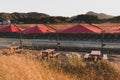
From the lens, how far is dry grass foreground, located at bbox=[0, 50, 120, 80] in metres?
4.93

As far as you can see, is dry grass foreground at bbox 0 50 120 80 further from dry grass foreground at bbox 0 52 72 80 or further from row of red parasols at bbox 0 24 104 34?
row of red parasols at bbox 0 24 104 34

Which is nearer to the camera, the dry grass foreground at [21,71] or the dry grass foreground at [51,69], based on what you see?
the dry grass foreground at [21,71]

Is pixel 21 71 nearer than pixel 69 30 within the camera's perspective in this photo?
Yes

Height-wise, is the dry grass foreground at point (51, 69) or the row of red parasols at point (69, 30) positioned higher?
the dry grass foreground at point (51, 69)

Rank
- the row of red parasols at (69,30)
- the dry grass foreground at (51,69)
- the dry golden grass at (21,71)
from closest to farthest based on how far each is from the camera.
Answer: the dry golden grass at (21,71) < the dry grass foreground at (51,69) < the row of red parasols at (69,30)

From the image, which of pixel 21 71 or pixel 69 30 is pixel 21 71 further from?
pixel 69 30

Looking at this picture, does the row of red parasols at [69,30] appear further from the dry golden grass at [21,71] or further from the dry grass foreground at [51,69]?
the dry golden grass at [21,71]

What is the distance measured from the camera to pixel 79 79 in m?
7.00

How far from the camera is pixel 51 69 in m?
6.02

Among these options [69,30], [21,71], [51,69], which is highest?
[21,71]

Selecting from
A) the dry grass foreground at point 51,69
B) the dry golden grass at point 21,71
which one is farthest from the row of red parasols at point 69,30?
the dry golden grass at point 21,71

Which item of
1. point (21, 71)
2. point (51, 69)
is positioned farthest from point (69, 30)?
point (21, 71)

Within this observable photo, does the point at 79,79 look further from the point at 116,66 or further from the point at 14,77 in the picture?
the point at 14,77

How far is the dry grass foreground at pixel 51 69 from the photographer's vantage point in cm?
493
